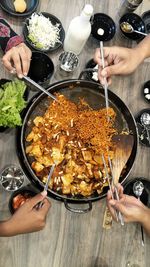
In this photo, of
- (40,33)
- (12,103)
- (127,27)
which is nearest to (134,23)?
(127,27)

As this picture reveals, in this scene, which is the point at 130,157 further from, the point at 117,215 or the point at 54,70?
the point at 54,70

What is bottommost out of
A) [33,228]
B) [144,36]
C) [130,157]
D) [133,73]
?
[33,228]

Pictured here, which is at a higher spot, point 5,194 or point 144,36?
point 144,36

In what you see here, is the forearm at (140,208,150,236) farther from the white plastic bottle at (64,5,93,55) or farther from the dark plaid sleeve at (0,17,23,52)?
the dark plaid sleeve at (0,17,23,52)

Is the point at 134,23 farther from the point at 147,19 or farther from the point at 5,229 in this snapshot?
the point at 5,229

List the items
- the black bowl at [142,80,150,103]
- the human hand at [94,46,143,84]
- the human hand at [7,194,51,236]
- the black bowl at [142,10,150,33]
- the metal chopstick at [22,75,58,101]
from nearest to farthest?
the human hand at [7,194,51,236] < the metal chopstick at [22,75,58,101] < the human hand at [94,46,143,84] < the black bowl at [142,80,150,103] < the black bowl at [142,10,150,33]

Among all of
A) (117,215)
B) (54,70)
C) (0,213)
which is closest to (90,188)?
(117,215)

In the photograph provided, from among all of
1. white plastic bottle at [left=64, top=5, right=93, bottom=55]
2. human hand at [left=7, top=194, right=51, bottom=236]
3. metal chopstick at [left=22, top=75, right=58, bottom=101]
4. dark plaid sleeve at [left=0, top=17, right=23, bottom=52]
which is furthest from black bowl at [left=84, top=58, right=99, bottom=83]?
human hand at [left=7, top=194, right=51, bottom=236]

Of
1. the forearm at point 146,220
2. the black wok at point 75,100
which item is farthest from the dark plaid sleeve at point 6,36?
the forearm at point 146,220
